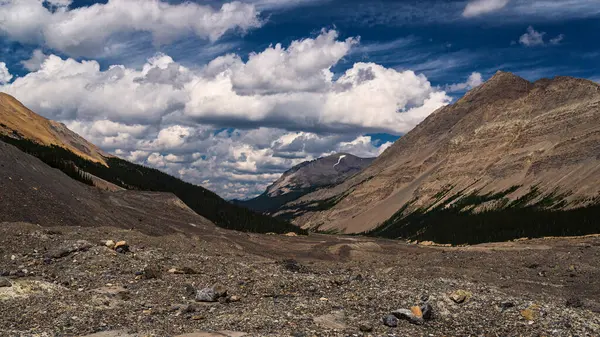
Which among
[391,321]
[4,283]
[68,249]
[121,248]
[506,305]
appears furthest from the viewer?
[121,248]

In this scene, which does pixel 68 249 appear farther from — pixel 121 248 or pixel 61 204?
pixel 61 204

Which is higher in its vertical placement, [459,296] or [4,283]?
[459,296]

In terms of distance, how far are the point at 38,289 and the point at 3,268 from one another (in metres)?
7.05

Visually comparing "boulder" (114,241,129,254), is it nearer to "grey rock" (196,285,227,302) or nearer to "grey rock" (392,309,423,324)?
"grey rock" (196,285,227,302)

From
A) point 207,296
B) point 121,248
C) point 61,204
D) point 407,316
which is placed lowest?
point 207,296

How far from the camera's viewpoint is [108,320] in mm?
21125

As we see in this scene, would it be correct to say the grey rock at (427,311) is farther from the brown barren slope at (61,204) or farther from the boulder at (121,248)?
the brown barren slope at (61,204)

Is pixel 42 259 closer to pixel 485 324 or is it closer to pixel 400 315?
pixel 400 315

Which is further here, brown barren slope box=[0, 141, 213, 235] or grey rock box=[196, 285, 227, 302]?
brown barren slope box=[0, 141, 213, 235]

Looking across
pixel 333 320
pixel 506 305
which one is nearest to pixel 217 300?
pixel 333 320

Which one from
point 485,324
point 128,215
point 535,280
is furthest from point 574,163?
point 485,324

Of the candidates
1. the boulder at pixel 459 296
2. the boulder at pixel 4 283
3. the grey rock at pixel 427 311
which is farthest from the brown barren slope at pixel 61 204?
the boulder at pixel 459 296

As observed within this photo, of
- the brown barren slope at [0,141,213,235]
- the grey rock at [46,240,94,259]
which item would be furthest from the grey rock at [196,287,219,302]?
the brown barren slope at [0,141,213,235]

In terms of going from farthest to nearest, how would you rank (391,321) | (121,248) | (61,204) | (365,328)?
(61,204) < (121,248) < (391,321) < (365,328)
